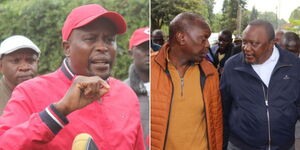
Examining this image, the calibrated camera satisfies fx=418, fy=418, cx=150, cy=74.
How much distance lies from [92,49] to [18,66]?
27 centimetres

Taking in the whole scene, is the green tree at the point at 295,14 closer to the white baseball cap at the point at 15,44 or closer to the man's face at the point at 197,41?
the man's face at the point at 197,41

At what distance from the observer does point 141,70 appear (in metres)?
1.74

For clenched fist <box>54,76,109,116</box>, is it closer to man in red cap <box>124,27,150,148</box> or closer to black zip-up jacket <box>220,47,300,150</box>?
man in red cap <box>124,27,150,148</box>

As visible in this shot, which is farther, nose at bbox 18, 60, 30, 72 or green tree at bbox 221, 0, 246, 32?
green tree at bbox 221, 0, 246, 32

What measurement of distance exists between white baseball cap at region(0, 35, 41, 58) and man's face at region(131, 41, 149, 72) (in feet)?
1.26

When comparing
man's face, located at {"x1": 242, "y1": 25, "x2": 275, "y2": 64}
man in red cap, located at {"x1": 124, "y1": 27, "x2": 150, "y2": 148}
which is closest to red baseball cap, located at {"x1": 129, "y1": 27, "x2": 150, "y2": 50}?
man in red cap, located at {"x1": 124, "y1": 27, "x2": 150, "y2": 148}

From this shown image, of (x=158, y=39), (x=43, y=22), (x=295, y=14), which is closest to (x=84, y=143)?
(x=43, y=22)

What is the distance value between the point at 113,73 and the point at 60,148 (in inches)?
13.5

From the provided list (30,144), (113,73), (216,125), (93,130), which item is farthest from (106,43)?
(216,125)

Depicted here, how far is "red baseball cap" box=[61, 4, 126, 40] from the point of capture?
1537mm

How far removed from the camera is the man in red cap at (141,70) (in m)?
1.70

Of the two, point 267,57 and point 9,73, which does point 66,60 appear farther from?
point 267,57

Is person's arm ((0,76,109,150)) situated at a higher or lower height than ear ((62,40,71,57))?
lower

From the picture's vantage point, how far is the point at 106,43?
1.58 m
